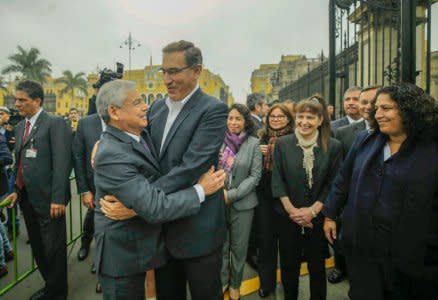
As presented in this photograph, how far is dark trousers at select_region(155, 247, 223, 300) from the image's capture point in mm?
2000

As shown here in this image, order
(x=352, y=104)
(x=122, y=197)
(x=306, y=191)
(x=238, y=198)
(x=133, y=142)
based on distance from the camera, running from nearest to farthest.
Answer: (x=122, y=197), (x=133, y=142), (x=306, y=191), (x=238, y=198), (x=352, y=104)

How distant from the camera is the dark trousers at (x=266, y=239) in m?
3.36

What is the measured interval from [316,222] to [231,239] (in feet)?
3.18

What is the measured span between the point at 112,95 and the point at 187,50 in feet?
1.81

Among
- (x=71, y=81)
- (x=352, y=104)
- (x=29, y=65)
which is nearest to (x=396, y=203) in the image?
(x=352, y=104)

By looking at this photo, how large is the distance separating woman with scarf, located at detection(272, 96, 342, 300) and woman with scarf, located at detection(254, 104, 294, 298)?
1.08 feet

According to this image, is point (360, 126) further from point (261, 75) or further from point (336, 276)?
point (261, 75)

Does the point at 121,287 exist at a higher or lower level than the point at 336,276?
higher

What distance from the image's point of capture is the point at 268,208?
139 inches

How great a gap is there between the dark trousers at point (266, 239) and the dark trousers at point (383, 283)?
1.12m

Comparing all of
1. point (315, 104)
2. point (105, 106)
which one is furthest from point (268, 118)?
point (105, 106)

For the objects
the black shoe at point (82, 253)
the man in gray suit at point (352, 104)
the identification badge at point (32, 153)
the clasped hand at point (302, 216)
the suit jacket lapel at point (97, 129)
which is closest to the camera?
the clasped hand at point (302, 216)

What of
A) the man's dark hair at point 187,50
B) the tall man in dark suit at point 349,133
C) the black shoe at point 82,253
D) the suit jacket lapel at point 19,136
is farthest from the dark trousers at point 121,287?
the black shoe at point 82,253

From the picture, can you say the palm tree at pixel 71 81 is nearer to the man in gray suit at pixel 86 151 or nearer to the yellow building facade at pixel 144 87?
the yellow building facade at pixel 144 87
